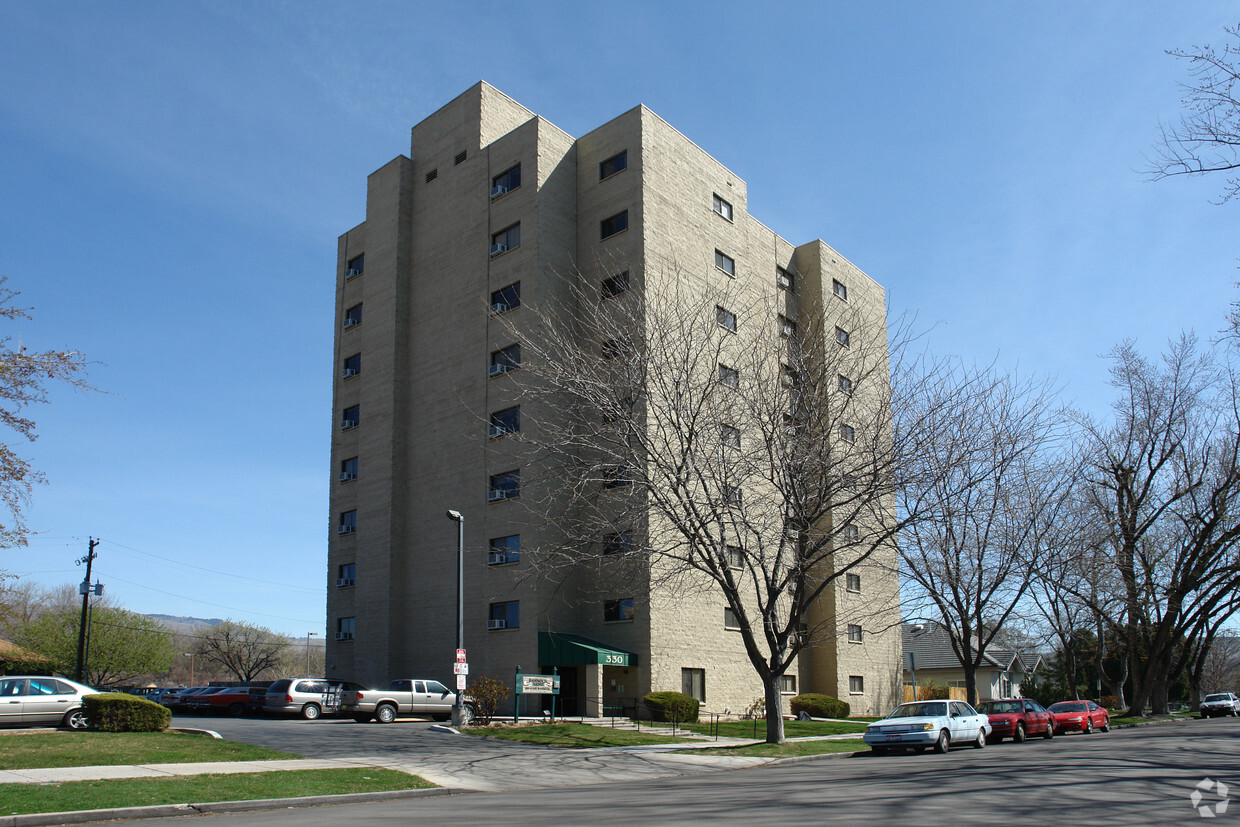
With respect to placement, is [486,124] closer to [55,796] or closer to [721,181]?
[721,181]

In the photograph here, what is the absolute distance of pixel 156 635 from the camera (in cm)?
7469

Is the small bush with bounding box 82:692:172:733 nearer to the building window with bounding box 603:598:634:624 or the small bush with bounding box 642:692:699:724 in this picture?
the small bush with bounding box 642:692:699:724

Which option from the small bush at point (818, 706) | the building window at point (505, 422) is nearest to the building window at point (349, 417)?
the building window at point (505, 422)

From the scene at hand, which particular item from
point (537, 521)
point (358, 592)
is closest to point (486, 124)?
point (537, 521)

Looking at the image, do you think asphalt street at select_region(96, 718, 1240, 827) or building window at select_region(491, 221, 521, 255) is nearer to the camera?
asphalt street at select_region(96, 718, 1240, 827)

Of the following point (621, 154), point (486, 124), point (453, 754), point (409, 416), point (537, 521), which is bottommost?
point (453, 754)

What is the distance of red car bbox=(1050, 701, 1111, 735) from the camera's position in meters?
33.7

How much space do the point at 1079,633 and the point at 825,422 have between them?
37609 mm

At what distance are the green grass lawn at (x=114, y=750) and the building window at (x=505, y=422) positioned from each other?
696 inches

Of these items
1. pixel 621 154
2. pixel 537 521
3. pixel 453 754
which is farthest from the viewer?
pixel 621 154

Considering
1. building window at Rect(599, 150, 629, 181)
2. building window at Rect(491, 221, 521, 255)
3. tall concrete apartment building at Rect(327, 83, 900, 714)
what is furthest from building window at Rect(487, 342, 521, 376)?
building window at Rect(599, 150, 629, 181)

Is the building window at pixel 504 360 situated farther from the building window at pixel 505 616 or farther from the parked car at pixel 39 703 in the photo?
the parked car at pixel 39 703

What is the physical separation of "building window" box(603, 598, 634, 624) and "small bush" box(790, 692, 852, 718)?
31.4 ft

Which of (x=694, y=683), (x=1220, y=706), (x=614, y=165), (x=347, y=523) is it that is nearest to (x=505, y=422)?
(x=347, y=523)
